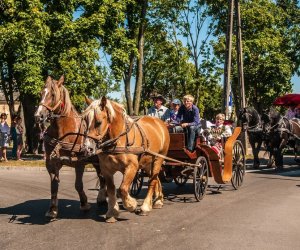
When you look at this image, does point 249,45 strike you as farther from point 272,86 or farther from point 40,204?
point 40,204

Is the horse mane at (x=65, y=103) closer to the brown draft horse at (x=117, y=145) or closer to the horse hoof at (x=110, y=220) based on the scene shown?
the brown draft horse at (x=117, y=145)

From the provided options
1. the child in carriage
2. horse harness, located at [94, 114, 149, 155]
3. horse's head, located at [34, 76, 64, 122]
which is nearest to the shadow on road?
horse harness, located at [94, 114, 149, 155]

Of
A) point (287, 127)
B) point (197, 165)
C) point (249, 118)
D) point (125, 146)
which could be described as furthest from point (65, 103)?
point (287, 127)

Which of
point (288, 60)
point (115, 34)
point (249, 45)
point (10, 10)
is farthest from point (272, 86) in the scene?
point (10, 10)

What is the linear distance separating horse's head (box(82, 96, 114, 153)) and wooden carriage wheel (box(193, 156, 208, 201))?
306cm

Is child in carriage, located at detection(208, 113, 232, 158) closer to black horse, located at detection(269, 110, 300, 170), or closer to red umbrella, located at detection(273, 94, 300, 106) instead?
black horse, located at detection(269, 110, 300, 170)

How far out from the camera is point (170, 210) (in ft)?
31.8

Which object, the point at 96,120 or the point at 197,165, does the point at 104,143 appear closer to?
the point at 96,120

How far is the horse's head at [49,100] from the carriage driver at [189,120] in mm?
3187

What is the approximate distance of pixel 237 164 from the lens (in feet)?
42.4

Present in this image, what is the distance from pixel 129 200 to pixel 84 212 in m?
1.49

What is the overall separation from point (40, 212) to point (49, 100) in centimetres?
228

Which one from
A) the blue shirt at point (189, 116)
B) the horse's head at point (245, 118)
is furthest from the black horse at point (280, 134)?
the blue shirt at point (189, 116)

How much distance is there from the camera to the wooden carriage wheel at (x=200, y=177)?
34.9ft
